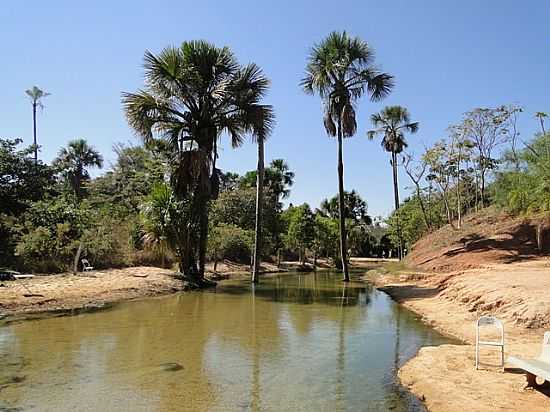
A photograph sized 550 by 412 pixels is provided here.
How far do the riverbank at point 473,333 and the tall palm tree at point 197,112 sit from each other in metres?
9.92

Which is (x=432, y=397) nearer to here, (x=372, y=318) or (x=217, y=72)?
(x=372, y=318)

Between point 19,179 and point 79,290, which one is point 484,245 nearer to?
point 79,290

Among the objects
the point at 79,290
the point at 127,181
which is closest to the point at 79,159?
the point at 127,181

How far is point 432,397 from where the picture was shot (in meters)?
6.73

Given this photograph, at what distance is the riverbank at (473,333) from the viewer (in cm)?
645

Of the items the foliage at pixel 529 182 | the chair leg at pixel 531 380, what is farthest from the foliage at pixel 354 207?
the chair leg at pixel 531 380

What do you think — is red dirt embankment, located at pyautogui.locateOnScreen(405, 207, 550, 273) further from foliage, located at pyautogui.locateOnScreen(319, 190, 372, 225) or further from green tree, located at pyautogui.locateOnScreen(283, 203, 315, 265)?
foliage, located at pyautogui.locateOnScreen(319, 190, 372, 225)

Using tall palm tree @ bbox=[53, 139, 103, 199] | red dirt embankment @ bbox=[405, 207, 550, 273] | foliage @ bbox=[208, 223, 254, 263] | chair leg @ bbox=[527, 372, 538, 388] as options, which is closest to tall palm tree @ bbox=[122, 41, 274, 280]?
foliage @ bbox=[208, 223, 254, 263]

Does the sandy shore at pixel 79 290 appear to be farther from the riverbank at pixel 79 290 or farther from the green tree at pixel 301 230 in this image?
the green tree at pixel 301 230

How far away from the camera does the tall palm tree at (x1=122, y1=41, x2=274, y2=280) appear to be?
22.7m

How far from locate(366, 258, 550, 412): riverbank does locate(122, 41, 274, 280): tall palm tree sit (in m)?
9.92

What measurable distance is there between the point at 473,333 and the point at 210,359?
6.24 meters

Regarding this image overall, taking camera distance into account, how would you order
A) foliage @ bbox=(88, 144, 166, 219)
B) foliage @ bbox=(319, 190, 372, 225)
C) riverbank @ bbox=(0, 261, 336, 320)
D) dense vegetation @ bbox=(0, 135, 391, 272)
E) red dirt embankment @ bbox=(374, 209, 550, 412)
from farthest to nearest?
foliage @ bbox=(319, 190, 372, 225) < foliage @ bbox=(88, 144, 166, 219) < dense vegetation @ bbox=(0, 135, 391, 272) < riverbank @ bbox=(0, 261, 336, 320) < red dirt embankment @ bbox=(374, 209, 550, 412)

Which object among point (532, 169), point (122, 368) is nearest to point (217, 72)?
point (532, 169)
